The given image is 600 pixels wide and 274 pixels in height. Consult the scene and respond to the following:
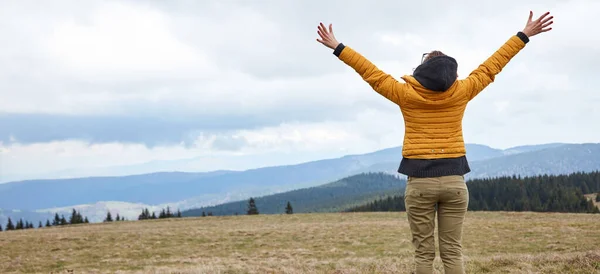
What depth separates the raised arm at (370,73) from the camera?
5805 mm

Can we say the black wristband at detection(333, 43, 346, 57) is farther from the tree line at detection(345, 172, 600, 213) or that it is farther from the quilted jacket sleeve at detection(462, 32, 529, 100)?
the tree line at detection(345, 172, 600, 213)

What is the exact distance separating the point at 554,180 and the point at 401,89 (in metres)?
171

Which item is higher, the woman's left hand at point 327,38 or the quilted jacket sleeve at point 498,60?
the woman's left hand at point 327,38

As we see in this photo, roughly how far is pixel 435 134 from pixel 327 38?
199 cm

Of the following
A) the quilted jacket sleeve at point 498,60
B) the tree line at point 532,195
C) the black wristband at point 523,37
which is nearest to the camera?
the quilted jacket sleeve at point 498,60

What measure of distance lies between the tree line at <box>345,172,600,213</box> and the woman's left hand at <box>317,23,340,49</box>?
406 feet

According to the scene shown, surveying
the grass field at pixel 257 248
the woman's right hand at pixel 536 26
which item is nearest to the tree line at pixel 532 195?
the grass field at pixel 257 248

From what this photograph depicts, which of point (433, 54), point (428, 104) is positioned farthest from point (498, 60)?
point (428, 104)

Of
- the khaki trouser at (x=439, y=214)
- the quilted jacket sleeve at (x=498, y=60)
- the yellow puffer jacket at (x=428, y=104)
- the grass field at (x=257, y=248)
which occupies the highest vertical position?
the quilted jacket sleeve at (x=498, y=60)

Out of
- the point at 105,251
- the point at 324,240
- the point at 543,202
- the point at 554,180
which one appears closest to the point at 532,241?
the point at 324,240

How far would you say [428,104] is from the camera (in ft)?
18.5

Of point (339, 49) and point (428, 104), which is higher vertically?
point (339, 49)

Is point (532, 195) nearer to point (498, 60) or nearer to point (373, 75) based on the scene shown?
point (498, 60)

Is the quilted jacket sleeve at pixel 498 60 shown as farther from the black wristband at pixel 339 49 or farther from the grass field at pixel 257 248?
the grass field at pixel 257 248
